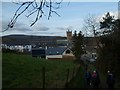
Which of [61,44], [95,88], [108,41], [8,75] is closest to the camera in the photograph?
[8,75]

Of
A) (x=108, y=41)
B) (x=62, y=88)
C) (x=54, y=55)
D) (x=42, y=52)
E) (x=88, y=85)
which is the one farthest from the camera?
(x=54, y=55)

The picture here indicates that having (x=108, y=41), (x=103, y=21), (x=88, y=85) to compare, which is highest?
(x=103, y=21)

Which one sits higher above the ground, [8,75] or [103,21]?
[103,21]

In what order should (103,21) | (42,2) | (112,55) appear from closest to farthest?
(42,2)
(112,55)
(103,21)

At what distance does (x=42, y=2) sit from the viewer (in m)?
5.52

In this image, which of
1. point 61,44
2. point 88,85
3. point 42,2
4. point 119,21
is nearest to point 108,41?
point 119,21

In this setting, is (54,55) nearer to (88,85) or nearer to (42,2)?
(88,85)

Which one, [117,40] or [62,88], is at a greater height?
[117,40]

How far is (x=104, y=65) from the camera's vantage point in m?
41.0

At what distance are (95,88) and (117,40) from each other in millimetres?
13919

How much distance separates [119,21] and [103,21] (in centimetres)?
4190

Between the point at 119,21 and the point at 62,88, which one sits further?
the point at 119,21

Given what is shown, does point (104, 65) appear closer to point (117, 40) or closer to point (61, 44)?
point (117, 40)

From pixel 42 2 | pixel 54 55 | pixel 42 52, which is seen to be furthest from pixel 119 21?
pixel 54 55
